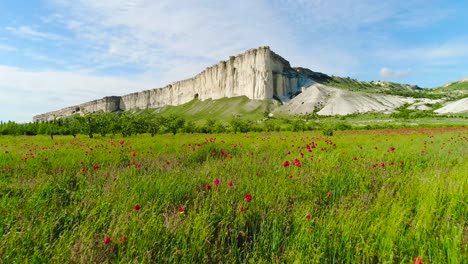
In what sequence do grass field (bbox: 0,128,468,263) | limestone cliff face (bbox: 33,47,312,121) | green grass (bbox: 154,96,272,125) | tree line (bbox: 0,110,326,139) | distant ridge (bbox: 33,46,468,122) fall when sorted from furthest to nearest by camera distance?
1. limestone cliff face (bbox: 33,47,312,121)
2. green grass (bbox: 154,96,272,125)
3. distant ridge (bbox: 33,46,468,122)
4. tree line (bbox: 0,110,326,139)
5. grass field (bbox: 0,128,468,263)

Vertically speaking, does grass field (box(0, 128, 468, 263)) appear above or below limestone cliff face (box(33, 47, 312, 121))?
below

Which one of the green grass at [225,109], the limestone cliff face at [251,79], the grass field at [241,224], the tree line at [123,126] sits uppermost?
the limestone cliff face at [251,79]

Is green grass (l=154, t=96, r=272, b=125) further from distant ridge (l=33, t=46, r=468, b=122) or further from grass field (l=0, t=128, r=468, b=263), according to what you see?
grass field (l=0, t=128, r=468, b=263)

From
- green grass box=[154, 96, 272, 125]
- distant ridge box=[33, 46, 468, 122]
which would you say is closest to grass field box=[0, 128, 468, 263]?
green grass box=[154, 96, 272, 125]

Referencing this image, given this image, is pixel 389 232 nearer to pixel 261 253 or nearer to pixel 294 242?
pixel 294 242

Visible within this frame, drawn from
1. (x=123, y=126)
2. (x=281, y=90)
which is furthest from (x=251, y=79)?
(x=123, y=126)

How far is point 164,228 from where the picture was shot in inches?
113

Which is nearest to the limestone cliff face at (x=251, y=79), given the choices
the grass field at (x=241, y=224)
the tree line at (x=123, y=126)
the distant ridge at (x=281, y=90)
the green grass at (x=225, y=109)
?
the distant ridge at (x=281, y=90)

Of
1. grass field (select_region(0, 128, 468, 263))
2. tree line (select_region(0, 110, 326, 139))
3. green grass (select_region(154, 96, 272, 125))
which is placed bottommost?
grass field (select_region(0, 128, 468, 263))

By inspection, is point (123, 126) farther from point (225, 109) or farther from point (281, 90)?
point (281, 90)

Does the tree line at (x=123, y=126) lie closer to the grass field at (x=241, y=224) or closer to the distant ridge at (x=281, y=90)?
the grass field at (x=241, y=224)

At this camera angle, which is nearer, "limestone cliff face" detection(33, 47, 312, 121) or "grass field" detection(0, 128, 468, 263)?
"grass field" detection(0, 128, 468, 263)

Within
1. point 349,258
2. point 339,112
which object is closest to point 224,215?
point 349,258

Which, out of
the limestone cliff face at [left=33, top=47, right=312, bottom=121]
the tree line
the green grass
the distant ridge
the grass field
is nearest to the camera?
the grass field
